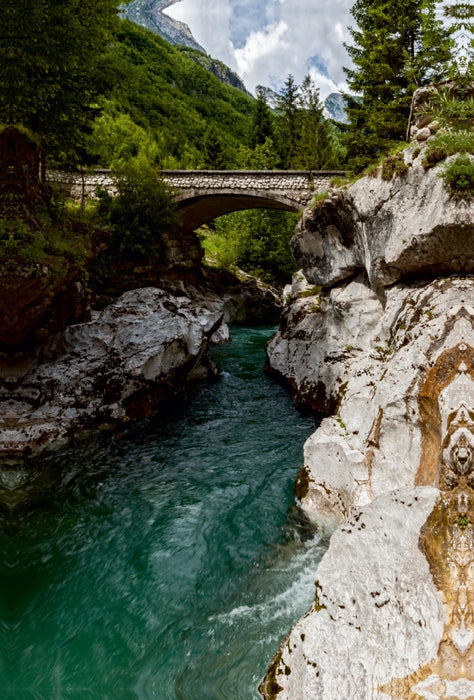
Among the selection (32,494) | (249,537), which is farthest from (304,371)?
(32,494)

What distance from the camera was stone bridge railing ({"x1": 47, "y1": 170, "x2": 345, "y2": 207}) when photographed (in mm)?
22875

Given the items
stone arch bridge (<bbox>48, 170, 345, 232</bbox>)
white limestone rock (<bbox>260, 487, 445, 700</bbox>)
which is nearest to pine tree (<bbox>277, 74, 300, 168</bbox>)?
stone arch bridge (<bbox>48, 170, 345, 232</bbox>)

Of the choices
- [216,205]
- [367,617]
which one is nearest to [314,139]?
[216,205]

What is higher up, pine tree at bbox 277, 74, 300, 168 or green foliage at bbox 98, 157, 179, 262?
pine tree at bbox 277, 74, 300, 168

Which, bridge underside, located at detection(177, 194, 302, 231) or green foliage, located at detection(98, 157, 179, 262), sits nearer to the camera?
green foliage, located at detection(98, 157, 179, 262)

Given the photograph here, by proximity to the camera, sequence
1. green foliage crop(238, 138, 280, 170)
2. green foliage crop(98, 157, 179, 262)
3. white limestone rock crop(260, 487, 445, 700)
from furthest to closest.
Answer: green foliage crop(238, 138, 280, 170) → green foliage crop(98, 157, 179, 262) → white limestone rock crop(260, 487, 445, 700)

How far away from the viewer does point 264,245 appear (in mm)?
32125

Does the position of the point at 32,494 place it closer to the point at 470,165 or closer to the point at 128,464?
the point at 128,464

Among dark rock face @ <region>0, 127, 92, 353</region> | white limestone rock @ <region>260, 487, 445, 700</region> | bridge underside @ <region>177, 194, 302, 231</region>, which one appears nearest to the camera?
white limestone rock @ <region>260, 487, 445, 700</region>

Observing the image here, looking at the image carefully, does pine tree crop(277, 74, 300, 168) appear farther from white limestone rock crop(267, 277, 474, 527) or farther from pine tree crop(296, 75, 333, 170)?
white limestone rock crop(267, 277, 474, 527)

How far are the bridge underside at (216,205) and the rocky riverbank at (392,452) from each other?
42.4 ft

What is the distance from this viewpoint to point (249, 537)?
6.29m

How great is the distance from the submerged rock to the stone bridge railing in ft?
40.8

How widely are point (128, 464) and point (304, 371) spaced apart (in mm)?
5426
